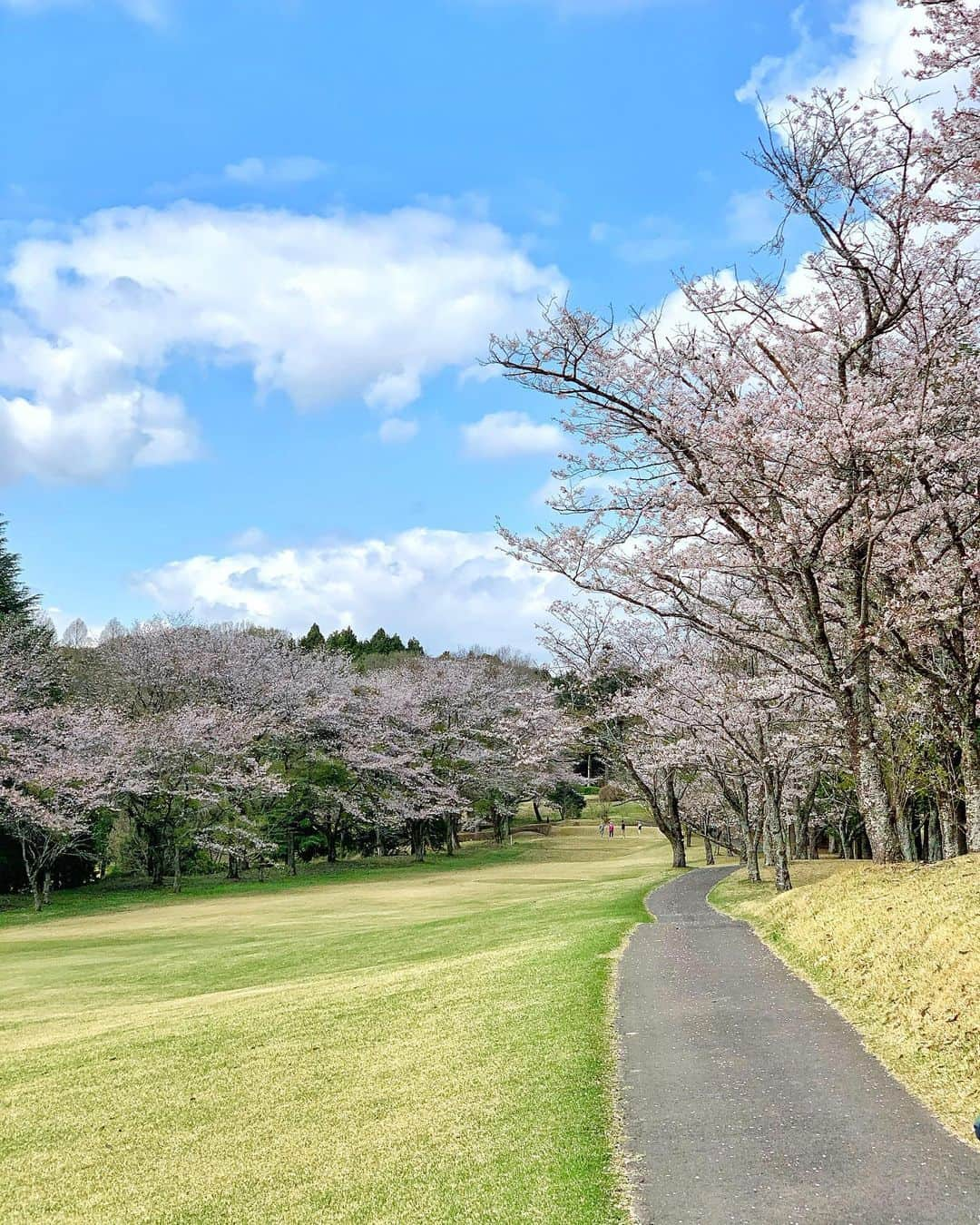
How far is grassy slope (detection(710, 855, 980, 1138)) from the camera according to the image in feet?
21.7

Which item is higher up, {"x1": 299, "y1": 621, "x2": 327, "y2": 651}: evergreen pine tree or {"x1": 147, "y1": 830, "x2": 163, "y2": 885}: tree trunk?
{"x1": 299, "y1": 621, "x2": 327, "y2": 651}: evergreen pine tree

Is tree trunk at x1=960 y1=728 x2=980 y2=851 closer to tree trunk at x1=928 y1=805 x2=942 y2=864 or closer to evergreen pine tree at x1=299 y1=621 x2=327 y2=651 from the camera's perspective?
tree trunk at x1=928 y1=805 x2=942 y2=864

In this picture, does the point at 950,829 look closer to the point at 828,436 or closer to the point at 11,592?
the point at 828,436

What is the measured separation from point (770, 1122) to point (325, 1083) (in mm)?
3947

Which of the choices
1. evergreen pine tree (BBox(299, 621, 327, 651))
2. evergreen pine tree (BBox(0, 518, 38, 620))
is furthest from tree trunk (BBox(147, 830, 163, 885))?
evergreen pine tree (BBox(299, 621, 327, 651))

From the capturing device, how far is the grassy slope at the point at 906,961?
260 inches

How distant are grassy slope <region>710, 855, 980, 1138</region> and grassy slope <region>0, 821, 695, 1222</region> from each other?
7.59 feet

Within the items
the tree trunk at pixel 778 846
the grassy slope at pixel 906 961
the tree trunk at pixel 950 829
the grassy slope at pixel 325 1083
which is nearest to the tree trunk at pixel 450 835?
the tree trunk at pixel 778 846

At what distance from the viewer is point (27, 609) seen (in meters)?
49.5

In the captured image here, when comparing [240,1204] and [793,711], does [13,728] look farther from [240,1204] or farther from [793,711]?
[240,1204]

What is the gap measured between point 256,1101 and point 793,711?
15799mm

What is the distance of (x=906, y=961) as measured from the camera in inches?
350

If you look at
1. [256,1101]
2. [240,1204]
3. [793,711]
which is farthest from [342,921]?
[240,1204]

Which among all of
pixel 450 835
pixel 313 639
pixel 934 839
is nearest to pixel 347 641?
pixel 313 639
